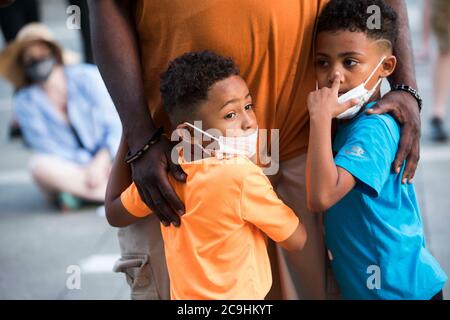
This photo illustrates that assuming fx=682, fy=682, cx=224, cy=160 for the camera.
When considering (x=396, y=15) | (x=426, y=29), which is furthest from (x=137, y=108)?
(x=426, y=29)

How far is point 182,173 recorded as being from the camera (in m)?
1.80

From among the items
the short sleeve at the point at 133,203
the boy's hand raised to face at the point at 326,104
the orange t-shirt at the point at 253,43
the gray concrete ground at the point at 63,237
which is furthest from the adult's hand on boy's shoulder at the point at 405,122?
the gray concrete ground at the point at 63,237

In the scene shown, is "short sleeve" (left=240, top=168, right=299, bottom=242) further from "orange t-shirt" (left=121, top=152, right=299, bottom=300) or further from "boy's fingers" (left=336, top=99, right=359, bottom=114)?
"boy's fingers" (left=336, top=99, right=359, bottom=114)

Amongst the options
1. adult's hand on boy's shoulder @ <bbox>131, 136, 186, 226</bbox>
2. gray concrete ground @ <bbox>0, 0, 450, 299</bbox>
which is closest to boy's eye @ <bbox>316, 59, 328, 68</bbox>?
adult's hand on boy's shoulder @ <bbox>131, 136, 186, 226</bbox>

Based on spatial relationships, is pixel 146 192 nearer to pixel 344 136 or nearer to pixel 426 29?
pixel 344 136

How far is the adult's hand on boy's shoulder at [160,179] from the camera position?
1790 millimetres

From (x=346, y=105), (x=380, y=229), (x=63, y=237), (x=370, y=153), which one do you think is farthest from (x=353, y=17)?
(x=63, y=237)

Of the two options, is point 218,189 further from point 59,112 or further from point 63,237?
point 59,112

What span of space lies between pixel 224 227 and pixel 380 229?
47 cm

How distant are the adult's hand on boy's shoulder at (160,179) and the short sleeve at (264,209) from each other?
0.58ft

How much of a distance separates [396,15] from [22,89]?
309 centimetres

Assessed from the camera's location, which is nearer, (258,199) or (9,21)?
(258,199)

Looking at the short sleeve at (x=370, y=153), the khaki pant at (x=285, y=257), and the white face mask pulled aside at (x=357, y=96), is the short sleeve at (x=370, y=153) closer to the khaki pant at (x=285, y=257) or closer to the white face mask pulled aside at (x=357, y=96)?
the white face mask pulled aside at (x=357, y=96)

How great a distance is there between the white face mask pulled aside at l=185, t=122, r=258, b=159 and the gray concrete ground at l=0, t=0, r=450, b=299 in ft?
5.11
